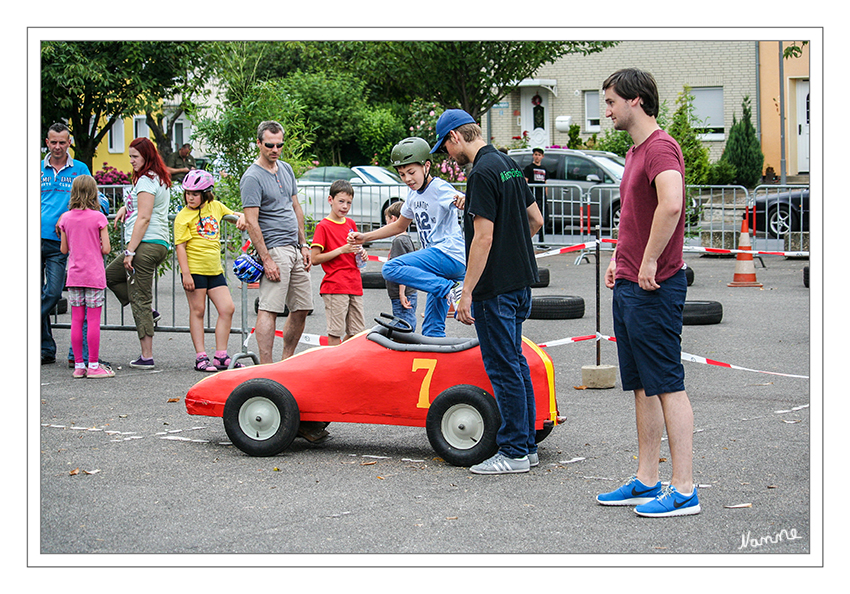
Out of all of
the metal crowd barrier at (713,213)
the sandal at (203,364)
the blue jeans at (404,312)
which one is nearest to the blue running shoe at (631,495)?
the blue jeans at (404,312)

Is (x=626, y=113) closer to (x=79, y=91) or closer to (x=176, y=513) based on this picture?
(x=176, y=513)

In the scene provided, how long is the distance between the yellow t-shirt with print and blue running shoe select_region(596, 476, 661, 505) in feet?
14.5

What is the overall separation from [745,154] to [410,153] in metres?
25.7

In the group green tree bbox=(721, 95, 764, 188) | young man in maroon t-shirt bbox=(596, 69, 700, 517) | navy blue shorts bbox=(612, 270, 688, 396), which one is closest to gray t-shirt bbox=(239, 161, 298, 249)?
young man in maroon t-shirt bbox=(596, 69, 700, 517)

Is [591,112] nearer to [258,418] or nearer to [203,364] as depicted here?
[203,364]

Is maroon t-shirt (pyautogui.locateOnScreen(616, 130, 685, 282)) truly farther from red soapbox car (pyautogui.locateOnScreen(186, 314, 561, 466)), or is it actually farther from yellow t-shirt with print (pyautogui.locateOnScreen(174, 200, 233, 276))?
yellow t-shirt with print (pyautogui.locateOnScreen(174, 200, 233, 276))

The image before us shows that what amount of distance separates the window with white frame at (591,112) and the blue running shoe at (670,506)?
3168 cm

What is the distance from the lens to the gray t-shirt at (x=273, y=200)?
728cm

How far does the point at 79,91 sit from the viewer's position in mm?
13891

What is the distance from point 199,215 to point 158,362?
58.5 inches

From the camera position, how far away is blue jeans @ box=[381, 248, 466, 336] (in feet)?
20.9

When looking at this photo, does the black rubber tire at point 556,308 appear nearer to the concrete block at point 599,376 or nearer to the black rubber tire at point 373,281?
the black rubber tire at point 373,281

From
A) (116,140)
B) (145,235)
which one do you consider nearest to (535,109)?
(116,140)
